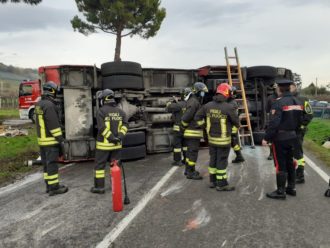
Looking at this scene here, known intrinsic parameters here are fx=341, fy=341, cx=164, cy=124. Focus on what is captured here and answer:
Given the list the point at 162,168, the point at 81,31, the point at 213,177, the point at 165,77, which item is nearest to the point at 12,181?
the point at 162,168

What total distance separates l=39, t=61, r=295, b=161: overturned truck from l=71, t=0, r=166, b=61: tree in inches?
505

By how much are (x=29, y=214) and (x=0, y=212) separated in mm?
511

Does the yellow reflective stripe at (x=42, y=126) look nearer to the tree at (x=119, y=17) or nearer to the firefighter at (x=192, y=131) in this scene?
the firefighter at (x=192, y=131)

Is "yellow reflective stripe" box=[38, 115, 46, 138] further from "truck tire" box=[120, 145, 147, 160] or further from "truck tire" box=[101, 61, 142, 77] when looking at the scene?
"truck tire" box=[101, 61, 142, 77]

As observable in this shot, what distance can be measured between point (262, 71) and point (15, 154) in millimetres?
7951

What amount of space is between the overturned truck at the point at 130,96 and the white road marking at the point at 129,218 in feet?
8.62

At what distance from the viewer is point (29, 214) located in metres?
4.79

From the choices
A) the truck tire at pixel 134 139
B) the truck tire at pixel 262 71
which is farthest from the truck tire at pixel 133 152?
the truck tire at pixel 262 71

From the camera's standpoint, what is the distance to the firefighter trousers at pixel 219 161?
5914 mm

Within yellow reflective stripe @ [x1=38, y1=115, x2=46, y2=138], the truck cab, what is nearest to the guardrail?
the truck cab

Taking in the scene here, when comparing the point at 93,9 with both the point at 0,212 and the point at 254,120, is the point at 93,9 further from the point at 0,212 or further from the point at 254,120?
the point at 0,212

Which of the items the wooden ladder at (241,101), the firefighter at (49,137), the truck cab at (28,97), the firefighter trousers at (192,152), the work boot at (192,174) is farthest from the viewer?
the truck cab at (28,97)

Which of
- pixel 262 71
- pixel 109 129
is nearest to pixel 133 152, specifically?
pixel 109 129

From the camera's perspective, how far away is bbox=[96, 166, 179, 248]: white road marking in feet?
12.5
